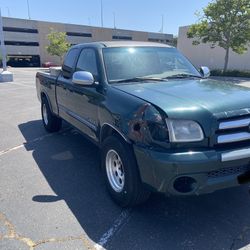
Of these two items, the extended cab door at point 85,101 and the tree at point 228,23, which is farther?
the tree at point 228,23

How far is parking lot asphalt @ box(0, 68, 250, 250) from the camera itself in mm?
2812

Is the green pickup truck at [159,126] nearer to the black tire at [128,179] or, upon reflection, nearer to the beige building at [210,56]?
the black tire at [128,179]

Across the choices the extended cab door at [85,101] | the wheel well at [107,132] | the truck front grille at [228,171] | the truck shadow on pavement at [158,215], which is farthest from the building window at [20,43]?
the truck front grille at [228,171]

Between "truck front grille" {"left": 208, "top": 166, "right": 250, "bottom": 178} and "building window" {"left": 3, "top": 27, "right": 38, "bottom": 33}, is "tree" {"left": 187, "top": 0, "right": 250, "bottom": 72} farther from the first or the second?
"building window" {"left": 3, "top": 27, "right": 38, "bottom": 33}

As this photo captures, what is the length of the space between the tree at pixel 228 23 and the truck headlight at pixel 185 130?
24.1 metres

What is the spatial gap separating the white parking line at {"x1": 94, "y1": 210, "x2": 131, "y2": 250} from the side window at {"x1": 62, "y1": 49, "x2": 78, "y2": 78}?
9.00 feet

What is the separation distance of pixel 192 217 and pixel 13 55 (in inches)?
2411

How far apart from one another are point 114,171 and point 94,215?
58 cm

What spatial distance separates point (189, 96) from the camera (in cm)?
310

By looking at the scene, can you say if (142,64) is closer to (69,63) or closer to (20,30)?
(69,63)

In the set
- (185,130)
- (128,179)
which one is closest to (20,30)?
(128,179)

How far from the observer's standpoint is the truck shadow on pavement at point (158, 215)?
2812mm

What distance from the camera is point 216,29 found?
82.4ft

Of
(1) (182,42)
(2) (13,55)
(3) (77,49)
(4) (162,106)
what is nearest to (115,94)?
(4) (162,106)
